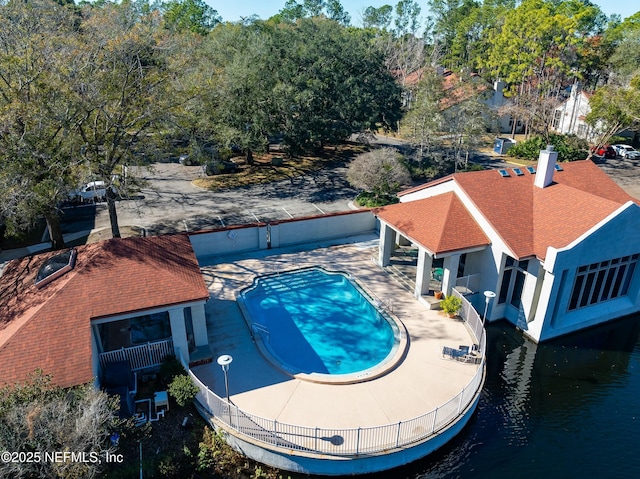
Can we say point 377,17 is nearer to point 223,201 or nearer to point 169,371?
point 223,201

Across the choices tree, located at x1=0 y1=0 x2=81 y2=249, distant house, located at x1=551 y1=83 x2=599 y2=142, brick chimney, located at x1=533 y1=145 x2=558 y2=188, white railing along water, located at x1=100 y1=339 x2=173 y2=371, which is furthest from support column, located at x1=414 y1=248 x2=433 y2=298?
distant house, located at x1=551 y1=83 x2=599 y2=142

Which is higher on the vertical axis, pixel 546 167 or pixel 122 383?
pixel 546 167

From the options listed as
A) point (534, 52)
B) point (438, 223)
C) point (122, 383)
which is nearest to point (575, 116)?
point (534, 52)

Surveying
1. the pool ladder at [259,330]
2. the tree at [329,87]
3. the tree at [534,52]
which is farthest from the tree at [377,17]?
the pool ladder at [259,330]

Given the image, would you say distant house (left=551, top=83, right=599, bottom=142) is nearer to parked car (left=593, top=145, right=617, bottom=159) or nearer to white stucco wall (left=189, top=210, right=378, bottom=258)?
parked car (left=593, top=145, right=617, bottom=159)

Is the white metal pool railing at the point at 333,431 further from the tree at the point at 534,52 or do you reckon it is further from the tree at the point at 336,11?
the tree at the point at 336,11
